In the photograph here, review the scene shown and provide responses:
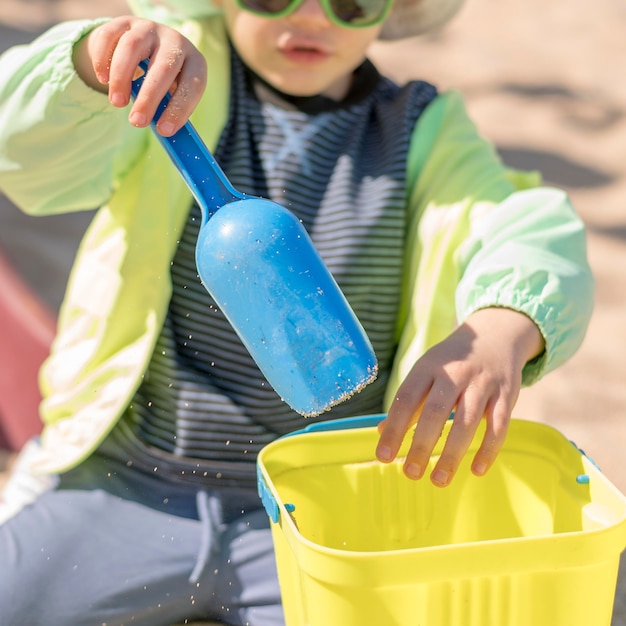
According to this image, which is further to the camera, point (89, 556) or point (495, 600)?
point (89, 556)

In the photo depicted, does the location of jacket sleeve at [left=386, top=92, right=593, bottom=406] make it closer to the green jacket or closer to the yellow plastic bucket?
the green jacket

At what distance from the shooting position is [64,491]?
48.7 inches

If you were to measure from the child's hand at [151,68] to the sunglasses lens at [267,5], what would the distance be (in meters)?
0.32

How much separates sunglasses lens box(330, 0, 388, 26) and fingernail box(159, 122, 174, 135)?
1.49 ft

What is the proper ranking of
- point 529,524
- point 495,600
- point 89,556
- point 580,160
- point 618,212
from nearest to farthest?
point 495,600, point 529,524, point 89,556, point 618,212, point 580,160

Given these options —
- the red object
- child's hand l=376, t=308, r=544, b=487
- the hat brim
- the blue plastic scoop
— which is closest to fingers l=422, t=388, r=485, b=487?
child's hand l=376, t=308, r=544, b=487

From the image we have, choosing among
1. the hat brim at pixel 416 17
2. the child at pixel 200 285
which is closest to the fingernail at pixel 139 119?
the child at pixel 200 285

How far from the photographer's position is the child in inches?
44.9

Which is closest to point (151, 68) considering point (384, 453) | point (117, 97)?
point (117, 97)

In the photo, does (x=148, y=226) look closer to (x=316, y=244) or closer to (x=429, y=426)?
(x=316, y=244)

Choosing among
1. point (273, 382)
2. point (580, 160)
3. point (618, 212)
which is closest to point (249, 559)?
point (273, 382)

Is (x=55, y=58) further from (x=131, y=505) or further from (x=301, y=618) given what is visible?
(x=301, y=618)

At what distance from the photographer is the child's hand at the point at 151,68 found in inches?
34.9

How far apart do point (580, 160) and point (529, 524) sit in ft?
5.69
